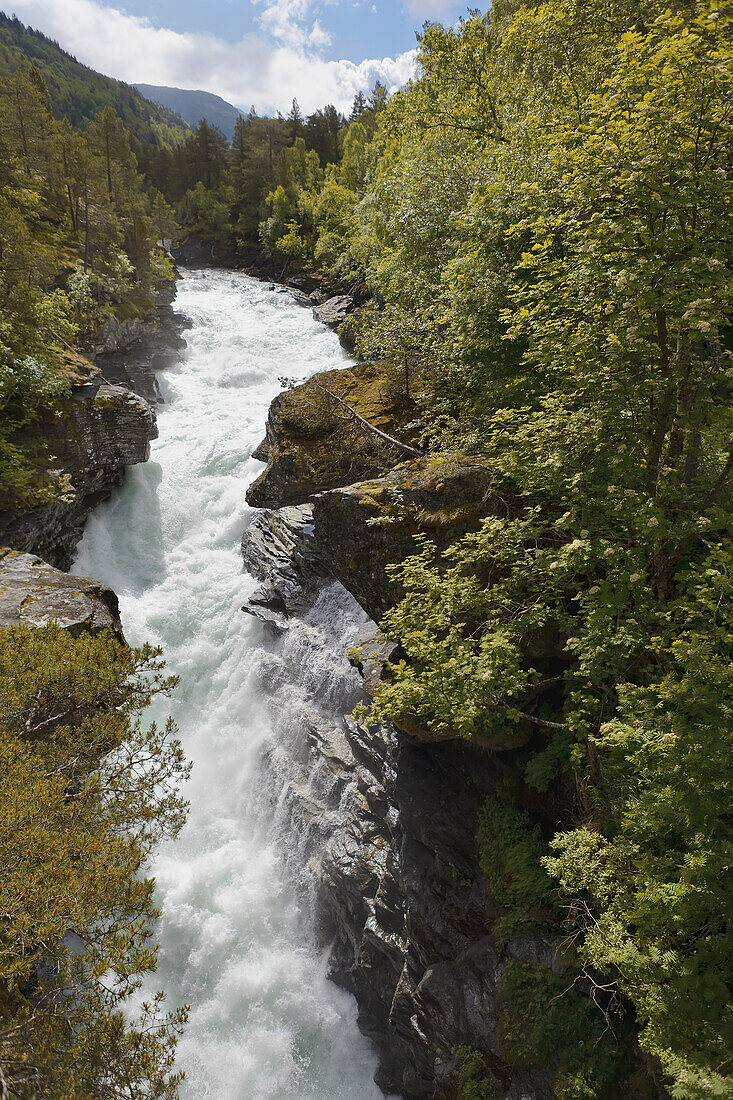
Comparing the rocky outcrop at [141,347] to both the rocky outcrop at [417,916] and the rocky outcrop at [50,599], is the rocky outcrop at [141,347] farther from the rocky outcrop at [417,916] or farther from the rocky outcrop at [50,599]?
the rocky outcrop at [417,916]

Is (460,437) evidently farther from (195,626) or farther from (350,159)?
(350,159)

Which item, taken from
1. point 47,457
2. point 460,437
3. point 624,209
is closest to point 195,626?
point 47,457

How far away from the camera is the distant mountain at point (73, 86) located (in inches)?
4690

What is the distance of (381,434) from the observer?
1112cm

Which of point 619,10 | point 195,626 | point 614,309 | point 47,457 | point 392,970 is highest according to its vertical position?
point 619,10

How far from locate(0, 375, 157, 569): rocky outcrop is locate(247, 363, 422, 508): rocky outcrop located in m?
7.89

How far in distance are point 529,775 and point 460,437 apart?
5.76m

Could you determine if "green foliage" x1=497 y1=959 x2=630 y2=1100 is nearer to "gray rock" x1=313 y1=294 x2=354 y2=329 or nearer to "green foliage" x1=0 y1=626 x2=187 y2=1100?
"green foliage" x1=0 y1=626 x2=187 y2=1100

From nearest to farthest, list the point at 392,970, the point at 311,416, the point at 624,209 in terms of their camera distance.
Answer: the point at 624,209, the point at 392,970, the point at 311,416

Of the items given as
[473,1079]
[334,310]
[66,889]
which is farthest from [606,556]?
[334,310]

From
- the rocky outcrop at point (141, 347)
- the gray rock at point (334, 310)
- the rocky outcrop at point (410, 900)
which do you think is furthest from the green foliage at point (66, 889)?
the gray rock at point (334, 310)

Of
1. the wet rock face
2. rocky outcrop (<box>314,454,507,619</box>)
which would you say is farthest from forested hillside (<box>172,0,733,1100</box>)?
the wet rock face

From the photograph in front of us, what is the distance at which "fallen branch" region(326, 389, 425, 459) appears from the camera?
10.5 metres

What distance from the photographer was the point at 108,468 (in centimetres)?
1942
